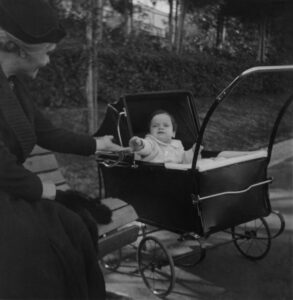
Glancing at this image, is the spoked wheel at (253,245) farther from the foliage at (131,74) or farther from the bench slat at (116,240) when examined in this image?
the foliage at (131,74)

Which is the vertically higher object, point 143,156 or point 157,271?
point 143,156

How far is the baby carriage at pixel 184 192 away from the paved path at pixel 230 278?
76 mm

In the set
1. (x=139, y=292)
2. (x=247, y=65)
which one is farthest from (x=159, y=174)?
(x=247, y=65)

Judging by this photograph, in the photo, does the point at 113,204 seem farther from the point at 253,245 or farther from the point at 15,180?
the point at 253,245

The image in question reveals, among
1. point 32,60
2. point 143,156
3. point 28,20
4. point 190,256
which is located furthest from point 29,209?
point 190,256

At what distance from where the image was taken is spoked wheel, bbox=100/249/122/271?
132 inches

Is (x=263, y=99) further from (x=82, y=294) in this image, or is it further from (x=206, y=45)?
(x=82, y=294)

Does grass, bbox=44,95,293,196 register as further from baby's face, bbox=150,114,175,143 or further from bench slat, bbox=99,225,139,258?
bench slat, bbox=99,225,139,258

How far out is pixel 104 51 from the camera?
618cm

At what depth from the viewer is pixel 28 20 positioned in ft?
5.88

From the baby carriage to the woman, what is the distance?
97cm

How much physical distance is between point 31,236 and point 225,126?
603 cm

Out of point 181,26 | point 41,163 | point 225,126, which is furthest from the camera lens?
point 225,126

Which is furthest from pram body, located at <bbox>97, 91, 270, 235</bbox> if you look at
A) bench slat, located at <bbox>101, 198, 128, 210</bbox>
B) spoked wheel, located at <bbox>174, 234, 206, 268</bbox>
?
bench slat, located at <bbox>101, 198, 128, 210</bbox>
